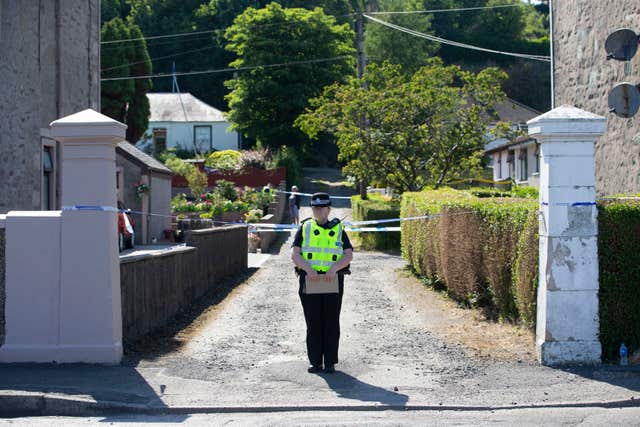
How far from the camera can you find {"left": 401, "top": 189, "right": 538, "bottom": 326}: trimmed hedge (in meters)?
10.3

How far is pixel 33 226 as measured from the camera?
30.9 feet

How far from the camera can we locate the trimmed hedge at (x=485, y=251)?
33.9ft

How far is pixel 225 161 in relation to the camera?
156ft

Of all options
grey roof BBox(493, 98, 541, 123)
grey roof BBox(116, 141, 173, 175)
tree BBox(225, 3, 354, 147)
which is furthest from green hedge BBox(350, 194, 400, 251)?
grey roof BBox(493, 98, 541, 123)

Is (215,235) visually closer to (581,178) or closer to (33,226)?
(33,226)

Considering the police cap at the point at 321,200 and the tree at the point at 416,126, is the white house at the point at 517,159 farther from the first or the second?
the police cap at the point at 321,200

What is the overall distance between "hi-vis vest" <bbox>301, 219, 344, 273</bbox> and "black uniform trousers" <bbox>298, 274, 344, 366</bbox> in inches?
7.8

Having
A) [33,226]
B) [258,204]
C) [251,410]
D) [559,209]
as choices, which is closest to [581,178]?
[559,209]

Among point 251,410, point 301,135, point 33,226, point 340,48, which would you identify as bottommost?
point 251,410

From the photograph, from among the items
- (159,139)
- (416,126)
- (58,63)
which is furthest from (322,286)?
(159,139)

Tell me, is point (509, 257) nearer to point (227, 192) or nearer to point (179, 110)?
point (227, 192)

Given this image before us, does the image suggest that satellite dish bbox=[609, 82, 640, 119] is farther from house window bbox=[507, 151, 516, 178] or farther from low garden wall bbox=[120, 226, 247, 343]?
house window bbox=[507, 151, 516, 178]

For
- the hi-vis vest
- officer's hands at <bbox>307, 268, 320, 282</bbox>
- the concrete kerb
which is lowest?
the concrete kerb

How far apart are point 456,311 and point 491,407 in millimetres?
5805
